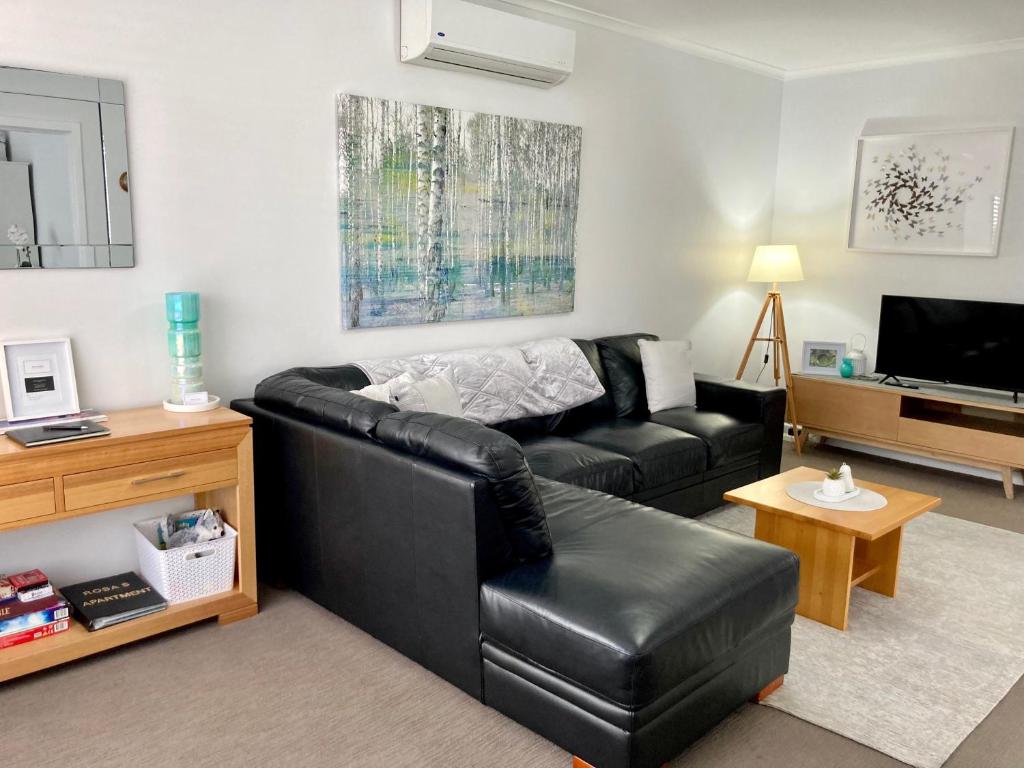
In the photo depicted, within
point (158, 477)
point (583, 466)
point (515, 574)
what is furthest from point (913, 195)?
point (158, 477)

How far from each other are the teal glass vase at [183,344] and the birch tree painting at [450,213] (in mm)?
787

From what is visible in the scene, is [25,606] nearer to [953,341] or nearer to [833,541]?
[833,541]

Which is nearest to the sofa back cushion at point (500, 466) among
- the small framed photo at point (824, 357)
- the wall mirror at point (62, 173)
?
the wall mirror at point (62, 173)

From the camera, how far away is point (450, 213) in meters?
4.05

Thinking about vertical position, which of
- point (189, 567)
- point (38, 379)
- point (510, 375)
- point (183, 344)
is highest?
point (183, 344)

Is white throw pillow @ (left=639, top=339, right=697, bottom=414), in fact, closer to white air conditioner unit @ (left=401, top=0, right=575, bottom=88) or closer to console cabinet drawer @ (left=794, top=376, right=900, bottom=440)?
console cabinet drawer @ (left=794, top=376, right=900, bottom=440)

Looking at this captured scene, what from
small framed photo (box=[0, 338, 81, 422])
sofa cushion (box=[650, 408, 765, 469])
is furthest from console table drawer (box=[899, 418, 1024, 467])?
small framed photo (box=[0, 338, 81, 422])

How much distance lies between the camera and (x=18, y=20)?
2701 mm

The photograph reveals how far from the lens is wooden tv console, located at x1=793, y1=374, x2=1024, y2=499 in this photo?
4.71 m

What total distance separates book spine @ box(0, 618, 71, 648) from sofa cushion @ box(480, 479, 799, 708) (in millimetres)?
1423

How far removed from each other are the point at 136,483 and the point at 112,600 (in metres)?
0.47

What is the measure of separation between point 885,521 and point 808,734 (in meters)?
1.02

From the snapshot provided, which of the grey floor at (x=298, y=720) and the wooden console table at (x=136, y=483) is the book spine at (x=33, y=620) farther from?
the grey floor at (x=298, y=720)

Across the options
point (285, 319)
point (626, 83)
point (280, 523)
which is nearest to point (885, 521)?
point (280, 523)
